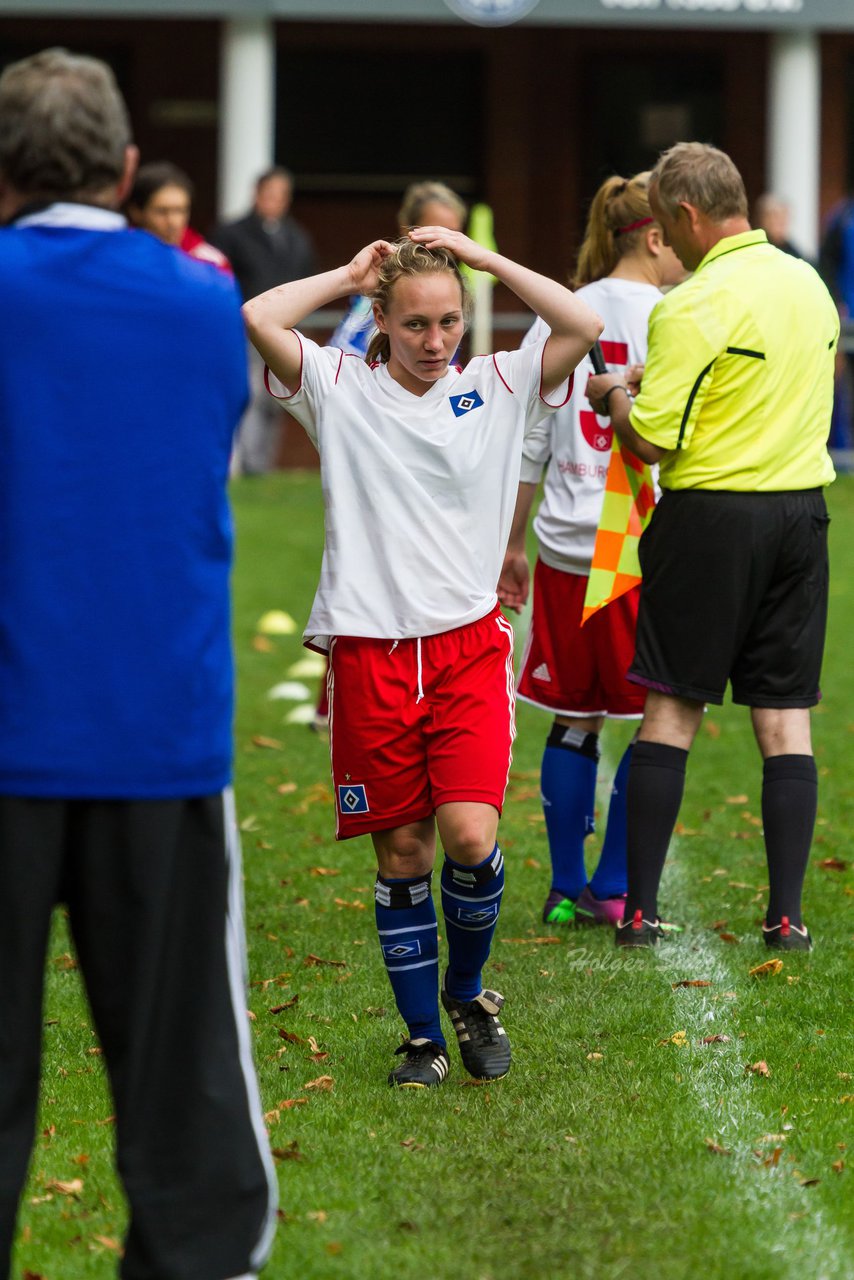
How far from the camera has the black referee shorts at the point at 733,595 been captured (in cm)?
570

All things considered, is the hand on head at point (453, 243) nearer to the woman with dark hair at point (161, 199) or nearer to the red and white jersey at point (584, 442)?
the red and white jersey at point (584, 442)

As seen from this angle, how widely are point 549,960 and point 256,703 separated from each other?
15.6 feet

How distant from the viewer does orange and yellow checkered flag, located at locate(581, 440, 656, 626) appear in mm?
5980

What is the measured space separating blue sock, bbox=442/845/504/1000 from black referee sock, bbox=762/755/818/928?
135cm

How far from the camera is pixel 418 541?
4602 mm

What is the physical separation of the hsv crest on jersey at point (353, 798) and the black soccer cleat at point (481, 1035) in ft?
1.91

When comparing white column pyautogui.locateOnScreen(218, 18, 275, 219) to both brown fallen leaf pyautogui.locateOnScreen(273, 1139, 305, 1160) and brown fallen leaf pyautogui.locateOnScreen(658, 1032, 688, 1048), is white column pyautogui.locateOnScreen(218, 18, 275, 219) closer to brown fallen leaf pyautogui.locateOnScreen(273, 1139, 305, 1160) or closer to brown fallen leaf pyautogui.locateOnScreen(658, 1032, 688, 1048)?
brown fallen leaf pyautogui.locateOnScreen(658, 1032, 688, 1048)

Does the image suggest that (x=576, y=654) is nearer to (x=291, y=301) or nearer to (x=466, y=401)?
(x=466, y=401)

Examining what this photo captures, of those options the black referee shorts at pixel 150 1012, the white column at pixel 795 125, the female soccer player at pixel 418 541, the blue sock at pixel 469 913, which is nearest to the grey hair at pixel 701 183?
the female soccer player at pixel 418 541

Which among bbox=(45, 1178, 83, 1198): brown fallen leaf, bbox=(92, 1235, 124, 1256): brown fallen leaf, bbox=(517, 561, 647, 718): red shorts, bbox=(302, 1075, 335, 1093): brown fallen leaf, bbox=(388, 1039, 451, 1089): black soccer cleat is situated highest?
bbox=(517, 561, 647, 718): red shorts

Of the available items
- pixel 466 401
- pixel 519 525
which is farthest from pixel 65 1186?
pixel 519 525

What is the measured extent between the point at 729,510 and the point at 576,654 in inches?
33.7

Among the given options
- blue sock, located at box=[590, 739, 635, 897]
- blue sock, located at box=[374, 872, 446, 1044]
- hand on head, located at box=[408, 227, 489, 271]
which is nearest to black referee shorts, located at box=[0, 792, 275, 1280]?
blue sock, located at box=[374, 872, 446, 1044]

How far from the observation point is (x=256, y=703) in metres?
10.5
